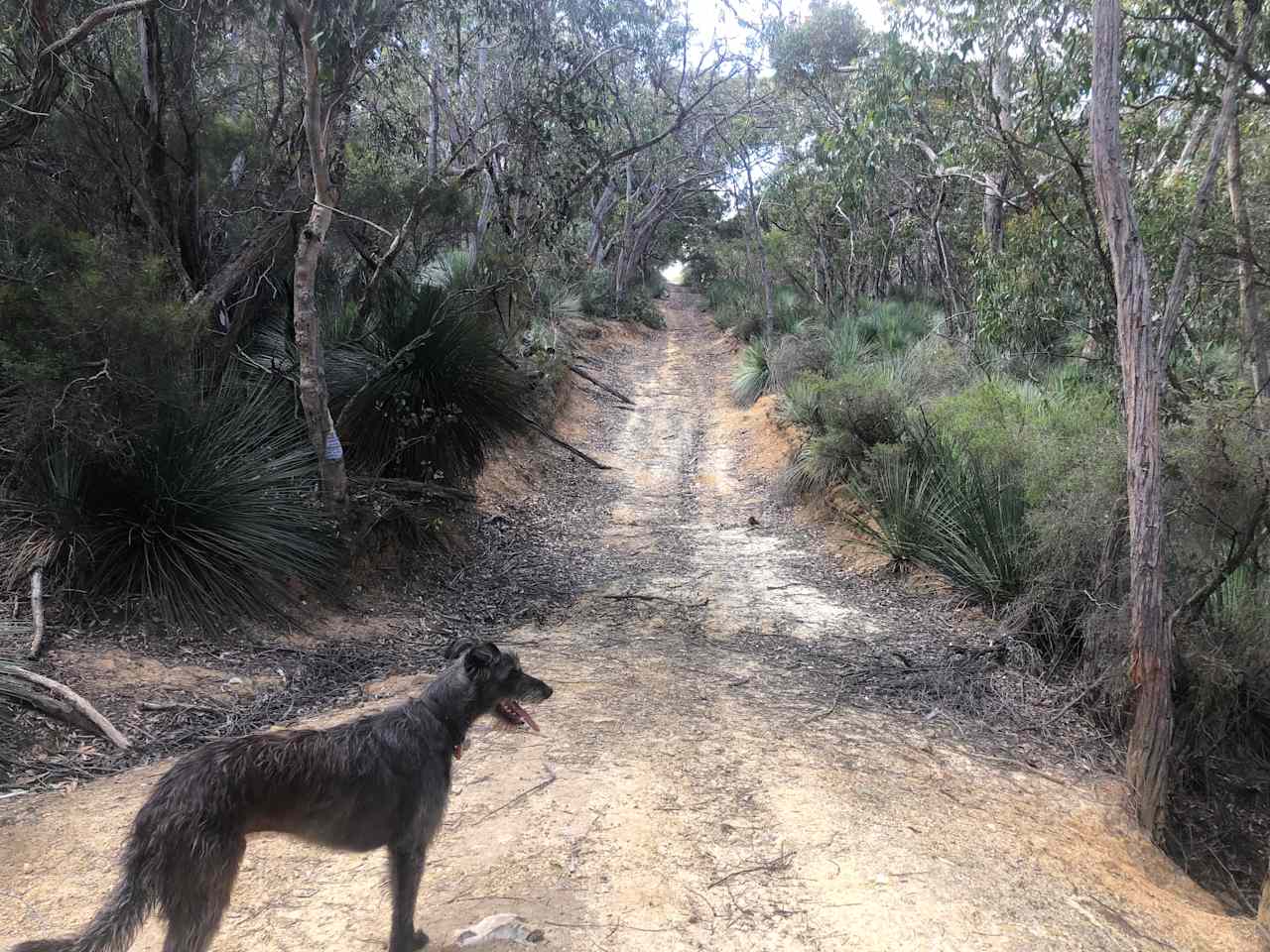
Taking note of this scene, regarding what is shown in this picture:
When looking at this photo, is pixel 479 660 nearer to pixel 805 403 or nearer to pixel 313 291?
pixel 313 291

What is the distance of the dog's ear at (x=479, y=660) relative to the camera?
3.02 metres

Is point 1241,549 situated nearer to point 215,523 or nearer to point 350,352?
point 215,523

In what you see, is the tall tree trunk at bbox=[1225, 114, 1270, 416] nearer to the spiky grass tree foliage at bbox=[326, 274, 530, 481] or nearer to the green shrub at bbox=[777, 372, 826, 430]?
the green shrub at bbox=[777, 372, 826, 430]

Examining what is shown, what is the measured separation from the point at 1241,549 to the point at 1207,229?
157 inches

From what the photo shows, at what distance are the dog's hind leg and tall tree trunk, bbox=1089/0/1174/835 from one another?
4719 millimetres

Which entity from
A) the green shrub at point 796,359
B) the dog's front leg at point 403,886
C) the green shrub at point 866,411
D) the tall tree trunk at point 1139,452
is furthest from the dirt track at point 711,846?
the green shrub at point 796,359

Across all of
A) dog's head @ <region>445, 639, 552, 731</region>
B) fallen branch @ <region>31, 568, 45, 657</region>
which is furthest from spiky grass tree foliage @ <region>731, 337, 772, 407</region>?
dog's head @ <region>445, 639, 552, 731</region>

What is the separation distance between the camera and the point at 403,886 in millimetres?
2818

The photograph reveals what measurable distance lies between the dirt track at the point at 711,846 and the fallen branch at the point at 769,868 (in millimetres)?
12

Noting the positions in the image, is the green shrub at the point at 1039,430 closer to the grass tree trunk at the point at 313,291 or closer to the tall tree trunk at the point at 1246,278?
the tall tree trunk at the point at 1246,278

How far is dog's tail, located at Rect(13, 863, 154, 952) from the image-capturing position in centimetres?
228

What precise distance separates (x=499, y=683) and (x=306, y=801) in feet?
2.44

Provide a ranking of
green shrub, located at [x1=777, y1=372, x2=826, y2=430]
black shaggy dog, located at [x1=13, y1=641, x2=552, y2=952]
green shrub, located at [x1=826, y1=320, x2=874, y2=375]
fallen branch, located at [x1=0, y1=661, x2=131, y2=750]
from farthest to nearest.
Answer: green shrub, located at [x1=826, y1=320, x2=874, y2=375]
green shrub, located at [x1=777, y1=372, x2=826, y2=430]
fallen branch, located at [x1=0, y1=661, x2=131, y2=750]
black shaggy dog, located at [x1=13, y1=641, x2=552, y2=952]

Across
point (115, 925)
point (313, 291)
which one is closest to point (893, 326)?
point (313, 291)
